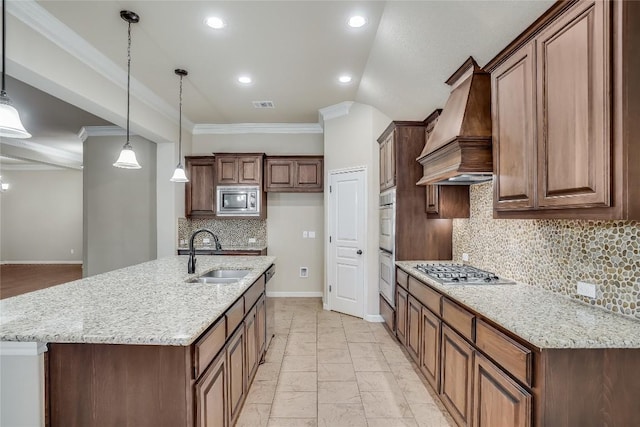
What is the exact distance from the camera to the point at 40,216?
8.59 metres

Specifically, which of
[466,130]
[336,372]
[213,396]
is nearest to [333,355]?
[336,372]

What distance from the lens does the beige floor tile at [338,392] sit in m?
2.40

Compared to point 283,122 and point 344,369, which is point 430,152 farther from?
point 283,122

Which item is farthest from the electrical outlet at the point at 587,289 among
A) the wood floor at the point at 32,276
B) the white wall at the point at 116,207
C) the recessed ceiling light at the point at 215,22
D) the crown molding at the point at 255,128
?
the wood floor at the point at 32,276

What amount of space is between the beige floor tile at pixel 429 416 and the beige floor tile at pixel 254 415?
1.08 metres

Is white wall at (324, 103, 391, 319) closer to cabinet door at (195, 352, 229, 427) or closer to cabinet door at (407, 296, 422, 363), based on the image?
cabinet door at (407, 296, 422, 363)

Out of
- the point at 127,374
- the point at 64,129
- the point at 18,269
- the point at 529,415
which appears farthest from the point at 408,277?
the point at 18,269

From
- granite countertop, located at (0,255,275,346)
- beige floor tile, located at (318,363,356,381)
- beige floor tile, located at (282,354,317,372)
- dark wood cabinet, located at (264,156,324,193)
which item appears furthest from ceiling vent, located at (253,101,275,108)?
beige floor tile, located at (318,363,356,381)

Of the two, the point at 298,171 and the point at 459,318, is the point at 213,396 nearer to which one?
the point at 459,318

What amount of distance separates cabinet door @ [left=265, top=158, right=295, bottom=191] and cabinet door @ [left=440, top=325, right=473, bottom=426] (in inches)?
137

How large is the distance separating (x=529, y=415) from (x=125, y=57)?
13.5ft

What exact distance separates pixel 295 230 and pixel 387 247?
6.95ft

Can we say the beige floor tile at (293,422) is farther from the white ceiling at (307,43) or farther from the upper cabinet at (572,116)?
the white ceiling at (307,43)

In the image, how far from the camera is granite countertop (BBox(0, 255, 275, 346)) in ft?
4.15
